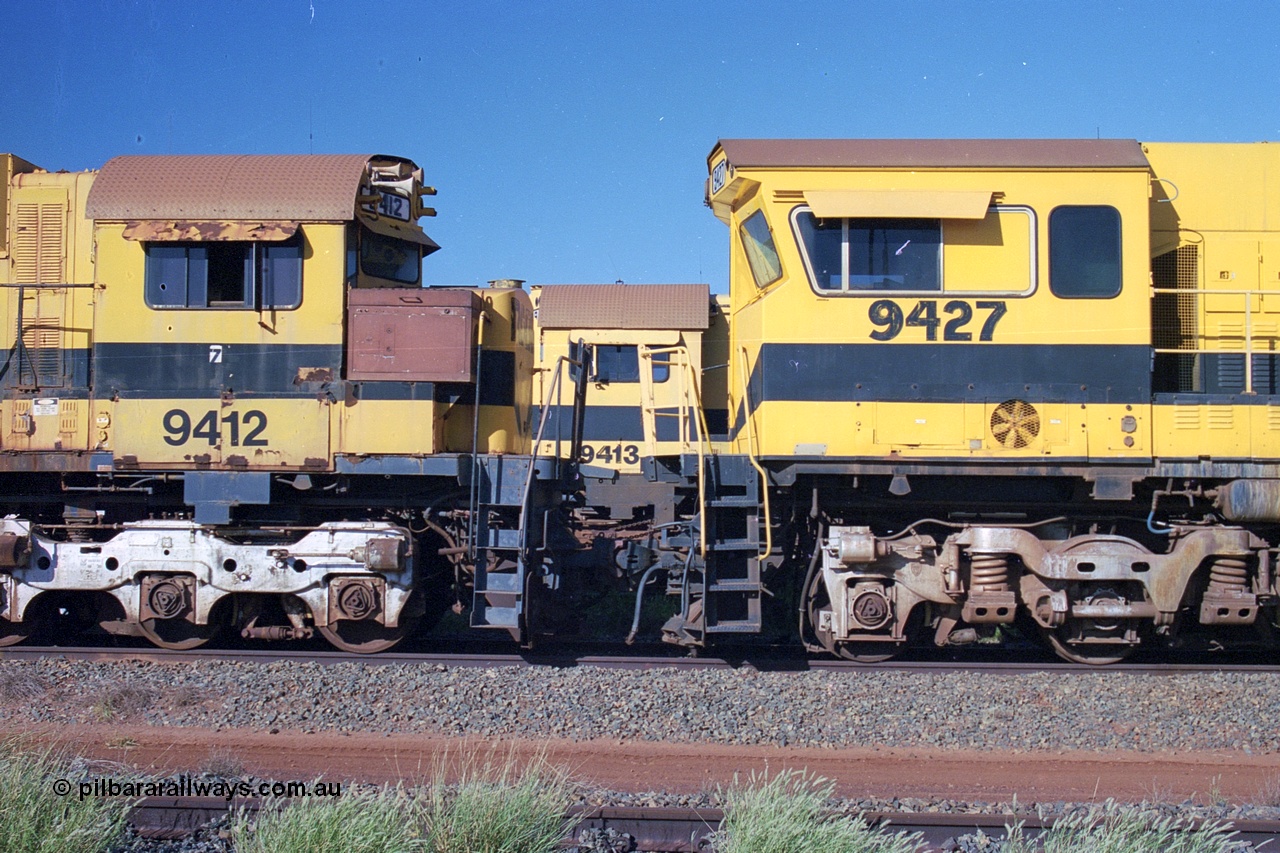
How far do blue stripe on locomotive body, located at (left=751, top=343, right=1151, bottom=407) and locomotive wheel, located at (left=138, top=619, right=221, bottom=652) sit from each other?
18.7 ft

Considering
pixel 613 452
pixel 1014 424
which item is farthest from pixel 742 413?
pixel 613 452

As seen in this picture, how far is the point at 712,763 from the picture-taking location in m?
6.12

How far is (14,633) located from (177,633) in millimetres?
1533

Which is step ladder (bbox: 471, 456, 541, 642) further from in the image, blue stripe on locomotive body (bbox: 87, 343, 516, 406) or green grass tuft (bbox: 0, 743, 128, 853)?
green grass tuft (bbox: 0, 743, 128, 853)

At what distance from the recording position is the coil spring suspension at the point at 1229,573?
7.76 meters

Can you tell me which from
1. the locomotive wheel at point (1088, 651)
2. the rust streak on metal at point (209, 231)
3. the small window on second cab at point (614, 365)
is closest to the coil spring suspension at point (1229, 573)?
the locomotive wheel at point (1088, 651)

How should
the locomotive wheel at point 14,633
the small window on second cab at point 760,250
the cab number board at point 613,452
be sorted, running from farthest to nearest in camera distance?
the cab number board at point 613,452, the locomotive wheel at point 14,633, the small window on second cab at point 760,250

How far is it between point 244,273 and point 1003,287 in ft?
22.0

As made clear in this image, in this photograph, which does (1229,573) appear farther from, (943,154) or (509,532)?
(509,532)

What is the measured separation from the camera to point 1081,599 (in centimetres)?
785

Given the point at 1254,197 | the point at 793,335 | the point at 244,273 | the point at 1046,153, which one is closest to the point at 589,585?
the point at 793,335

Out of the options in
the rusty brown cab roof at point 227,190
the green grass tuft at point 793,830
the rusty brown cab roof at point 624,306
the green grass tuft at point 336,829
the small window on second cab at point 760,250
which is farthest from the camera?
the rusty brown cab roof at point 624,306

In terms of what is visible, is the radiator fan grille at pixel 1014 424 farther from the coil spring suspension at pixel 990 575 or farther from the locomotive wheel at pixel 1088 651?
the locomotive wheel at pixel 1088 651

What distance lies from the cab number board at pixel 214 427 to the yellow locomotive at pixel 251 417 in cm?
2
